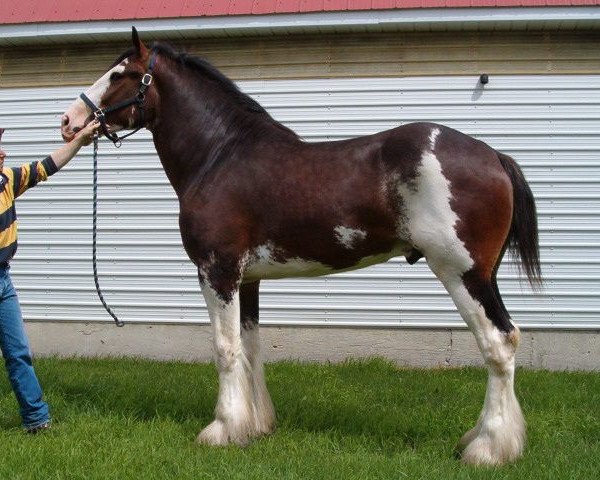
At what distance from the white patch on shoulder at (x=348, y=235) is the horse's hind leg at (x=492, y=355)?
44 centimetres

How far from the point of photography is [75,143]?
13.0 feet

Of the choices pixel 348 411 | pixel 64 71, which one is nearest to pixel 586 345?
pixel 348 411

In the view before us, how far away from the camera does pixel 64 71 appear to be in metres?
7.19

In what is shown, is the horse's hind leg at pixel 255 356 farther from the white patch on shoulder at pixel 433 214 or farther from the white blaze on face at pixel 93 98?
the white blaze on face at pixel 93 98

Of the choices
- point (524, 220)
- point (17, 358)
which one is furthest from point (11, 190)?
point (524, 220)

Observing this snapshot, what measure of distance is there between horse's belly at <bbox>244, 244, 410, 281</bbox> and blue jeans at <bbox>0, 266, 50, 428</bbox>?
1.58m

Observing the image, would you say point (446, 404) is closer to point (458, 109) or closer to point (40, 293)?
point (458, 109)

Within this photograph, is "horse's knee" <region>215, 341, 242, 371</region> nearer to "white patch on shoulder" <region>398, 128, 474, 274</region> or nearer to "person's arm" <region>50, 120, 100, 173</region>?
"white patch on shoulder" <region>398, 128, 474, 274</region>

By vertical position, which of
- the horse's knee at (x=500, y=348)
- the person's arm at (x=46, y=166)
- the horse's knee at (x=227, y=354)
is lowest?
the horse's knee at (x=227, y=354)

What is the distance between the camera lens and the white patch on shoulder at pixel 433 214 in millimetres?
3366

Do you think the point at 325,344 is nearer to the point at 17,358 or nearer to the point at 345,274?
the point at 345,274

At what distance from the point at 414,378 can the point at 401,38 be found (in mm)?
3714

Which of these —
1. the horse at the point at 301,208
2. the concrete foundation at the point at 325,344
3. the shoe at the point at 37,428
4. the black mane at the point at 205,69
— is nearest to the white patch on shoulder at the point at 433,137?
the horse at the point at 301,208

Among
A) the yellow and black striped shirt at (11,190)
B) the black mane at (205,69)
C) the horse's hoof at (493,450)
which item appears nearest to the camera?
the horse's hoof at (493,450)
